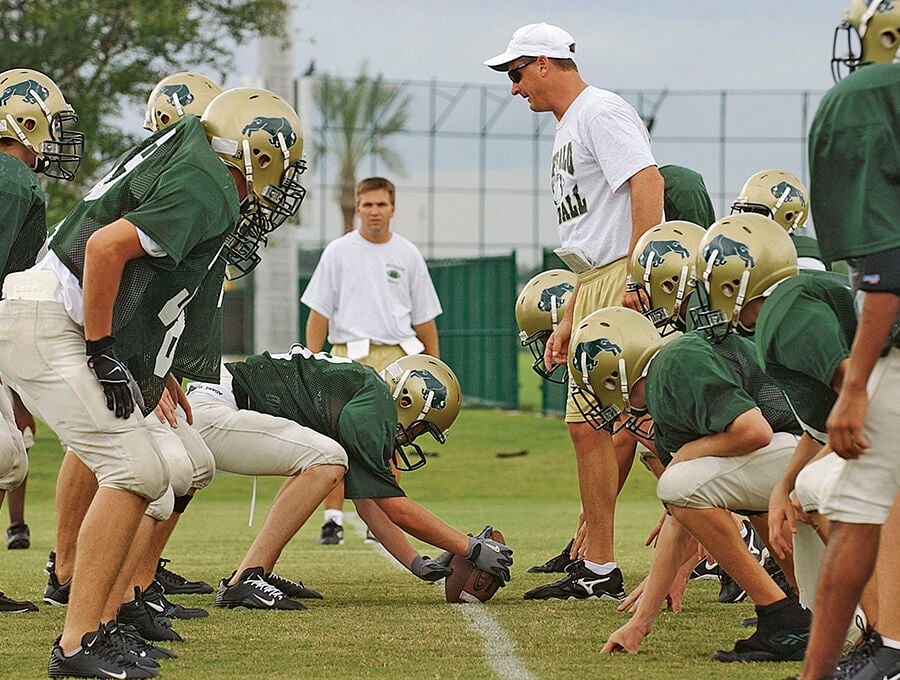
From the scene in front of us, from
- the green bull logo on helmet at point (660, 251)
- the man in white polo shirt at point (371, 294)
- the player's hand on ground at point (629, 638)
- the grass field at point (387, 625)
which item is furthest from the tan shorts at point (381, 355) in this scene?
the player's hand on ground at point (629, 638)

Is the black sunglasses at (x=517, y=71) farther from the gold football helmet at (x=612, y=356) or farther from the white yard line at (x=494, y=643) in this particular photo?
the white yard line at (x=494, y=643)

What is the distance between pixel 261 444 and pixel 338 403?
445 mm

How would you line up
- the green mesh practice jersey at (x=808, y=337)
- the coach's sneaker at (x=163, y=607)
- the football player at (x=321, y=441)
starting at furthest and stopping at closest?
the football player at (x=321, y=441)
the coach's sneaker at (x=163, y=607)
the green mesh practice jersey at (x=808, y=337)

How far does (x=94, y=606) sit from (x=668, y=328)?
2.83 meters

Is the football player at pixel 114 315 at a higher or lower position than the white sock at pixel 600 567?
higher

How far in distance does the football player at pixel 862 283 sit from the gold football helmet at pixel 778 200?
269 cm

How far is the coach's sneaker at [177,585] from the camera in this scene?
7207 millimetres

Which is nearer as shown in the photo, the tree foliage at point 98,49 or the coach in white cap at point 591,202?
the coach in white cap at point 591,202

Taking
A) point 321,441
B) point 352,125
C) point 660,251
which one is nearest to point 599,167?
point 660,251

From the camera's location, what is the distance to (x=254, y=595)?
21.8 feet

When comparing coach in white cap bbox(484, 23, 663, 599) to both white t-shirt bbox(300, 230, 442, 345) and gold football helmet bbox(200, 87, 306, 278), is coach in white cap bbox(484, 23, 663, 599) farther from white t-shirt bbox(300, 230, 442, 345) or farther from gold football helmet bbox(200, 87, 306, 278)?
white t-shirt bbox(300, 230, 442, 345)

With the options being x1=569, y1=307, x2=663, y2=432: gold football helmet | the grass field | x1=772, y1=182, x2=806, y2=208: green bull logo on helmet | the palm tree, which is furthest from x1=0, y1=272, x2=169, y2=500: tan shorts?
the palm tree

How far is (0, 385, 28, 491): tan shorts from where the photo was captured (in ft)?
20.6

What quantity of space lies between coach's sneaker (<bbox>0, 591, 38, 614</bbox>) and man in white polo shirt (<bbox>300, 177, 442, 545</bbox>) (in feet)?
12.5
